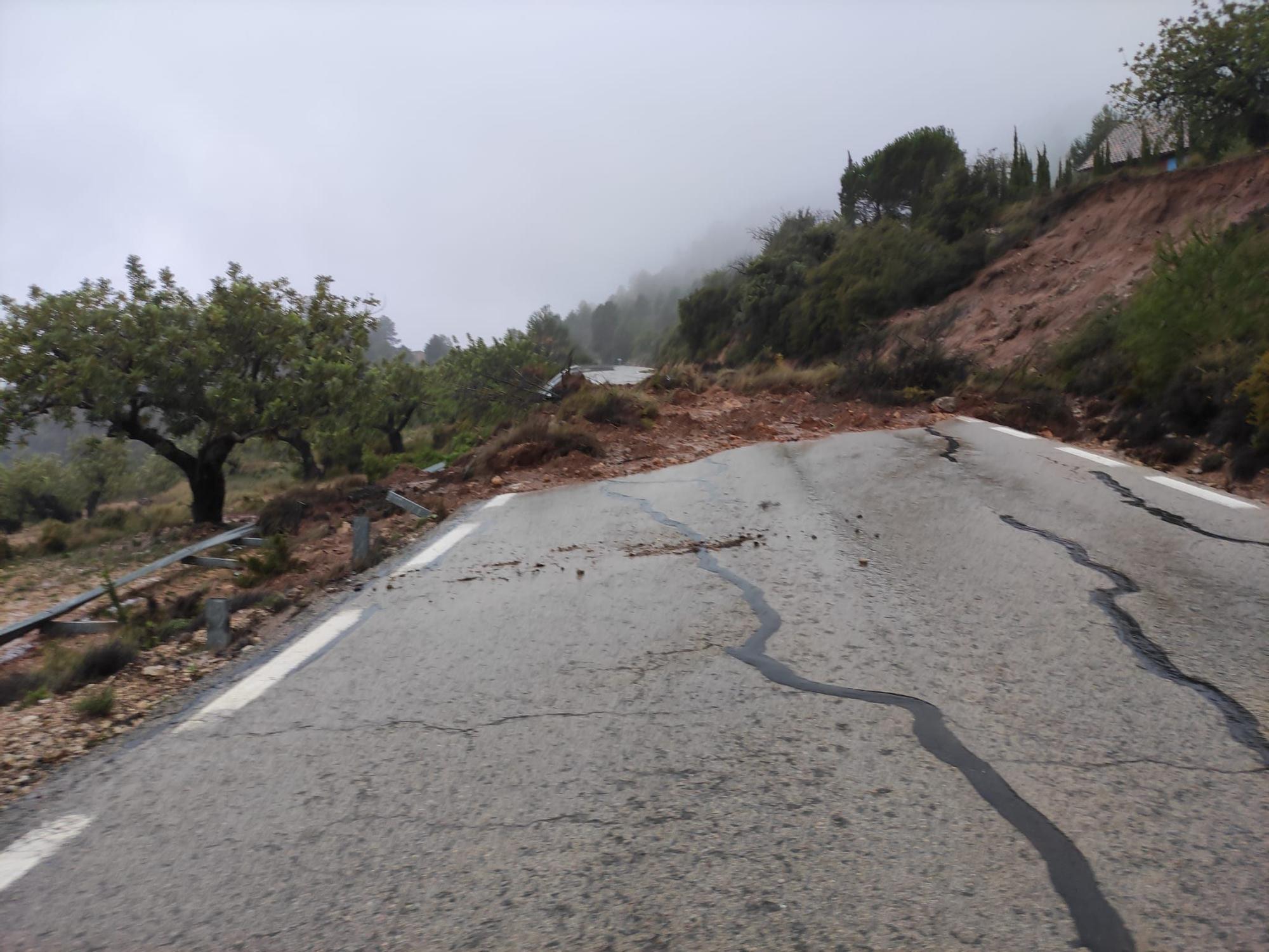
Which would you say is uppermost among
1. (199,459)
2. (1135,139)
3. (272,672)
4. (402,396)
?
(1135,139)

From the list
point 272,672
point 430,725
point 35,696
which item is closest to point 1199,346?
point 430,725

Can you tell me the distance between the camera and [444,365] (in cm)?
4200

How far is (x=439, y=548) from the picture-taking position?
7.62 meters

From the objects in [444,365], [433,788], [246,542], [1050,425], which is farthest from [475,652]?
[444,365]

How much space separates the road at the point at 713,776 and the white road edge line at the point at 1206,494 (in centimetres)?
219

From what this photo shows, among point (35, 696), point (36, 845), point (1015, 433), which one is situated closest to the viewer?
point (36, 845)

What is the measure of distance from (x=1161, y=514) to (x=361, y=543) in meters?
6.48

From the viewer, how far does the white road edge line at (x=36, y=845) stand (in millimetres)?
2797

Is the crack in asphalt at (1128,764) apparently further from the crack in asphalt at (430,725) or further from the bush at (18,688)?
the bush at (18,688)

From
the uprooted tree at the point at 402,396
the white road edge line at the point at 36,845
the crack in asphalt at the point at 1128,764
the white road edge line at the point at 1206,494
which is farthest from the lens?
the uprooted tree at the point at 402,396

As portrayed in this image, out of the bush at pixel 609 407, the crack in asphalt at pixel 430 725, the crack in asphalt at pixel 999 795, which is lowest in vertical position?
the crack in asphalt at pixel 999 795

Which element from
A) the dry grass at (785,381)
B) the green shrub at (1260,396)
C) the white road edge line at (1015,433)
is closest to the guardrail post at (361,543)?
the green shrub at (1260,396)

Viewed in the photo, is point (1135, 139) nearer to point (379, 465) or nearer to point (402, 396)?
point (402, 396)

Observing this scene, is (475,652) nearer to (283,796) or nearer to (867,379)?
(283,796)
